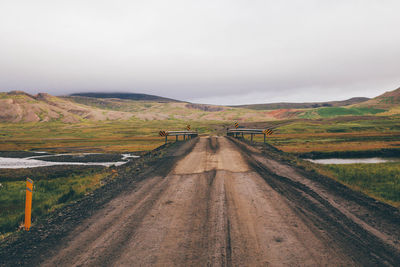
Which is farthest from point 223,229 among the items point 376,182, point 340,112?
point 340,112

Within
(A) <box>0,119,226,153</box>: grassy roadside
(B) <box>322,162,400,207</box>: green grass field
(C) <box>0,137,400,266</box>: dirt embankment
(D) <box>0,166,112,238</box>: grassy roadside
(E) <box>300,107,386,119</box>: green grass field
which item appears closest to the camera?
(C) <box>0,137,400,266</box>: dirt embankment

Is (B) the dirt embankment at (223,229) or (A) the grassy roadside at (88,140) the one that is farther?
(A) the grassy roadside at (88,140)

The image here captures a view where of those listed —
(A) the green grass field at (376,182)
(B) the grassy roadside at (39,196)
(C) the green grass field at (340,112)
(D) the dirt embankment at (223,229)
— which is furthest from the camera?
(C) the green grass field at (340,112)

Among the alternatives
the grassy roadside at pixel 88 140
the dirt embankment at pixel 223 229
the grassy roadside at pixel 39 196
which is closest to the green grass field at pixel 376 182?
the dirt embankment at pixel 223 229

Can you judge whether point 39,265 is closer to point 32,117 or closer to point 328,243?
point 328,243

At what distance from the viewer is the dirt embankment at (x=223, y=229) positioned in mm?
4438

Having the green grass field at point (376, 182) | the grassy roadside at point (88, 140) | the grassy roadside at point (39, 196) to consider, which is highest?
the green grass field at point (376, 182)

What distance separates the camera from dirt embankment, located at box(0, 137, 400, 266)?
4438 millimetres

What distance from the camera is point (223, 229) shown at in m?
5.46

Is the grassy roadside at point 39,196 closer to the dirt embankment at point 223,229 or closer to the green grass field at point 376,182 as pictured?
the dirt embankment at point 223,229

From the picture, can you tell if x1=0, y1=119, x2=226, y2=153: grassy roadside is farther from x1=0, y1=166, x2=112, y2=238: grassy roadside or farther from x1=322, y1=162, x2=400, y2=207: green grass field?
x1=322, y1=162, x2=400, y2=207: green grass field

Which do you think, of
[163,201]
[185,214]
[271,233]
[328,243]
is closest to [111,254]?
[185,214]

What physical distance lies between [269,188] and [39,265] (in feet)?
25.2

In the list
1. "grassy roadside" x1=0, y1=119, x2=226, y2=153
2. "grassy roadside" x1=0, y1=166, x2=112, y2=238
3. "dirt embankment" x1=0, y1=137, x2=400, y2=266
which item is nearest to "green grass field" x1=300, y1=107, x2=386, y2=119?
"grassy roadside" x1=0, y1=119, x2=226, y2=153
